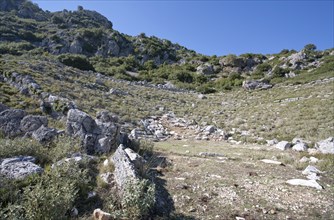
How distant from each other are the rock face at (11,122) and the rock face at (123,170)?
4.35 m

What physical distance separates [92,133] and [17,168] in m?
3.72

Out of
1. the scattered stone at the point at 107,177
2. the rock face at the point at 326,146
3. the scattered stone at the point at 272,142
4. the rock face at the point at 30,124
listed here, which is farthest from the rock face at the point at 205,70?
the scattered stone at the point at 107,177

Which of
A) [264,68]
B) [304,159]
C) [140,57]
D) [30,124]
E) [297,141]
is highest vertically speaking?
[140,57]

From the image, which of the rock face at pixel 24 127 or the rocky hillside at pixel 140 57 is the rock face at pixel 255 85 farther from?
the rock face at pixel 24 127

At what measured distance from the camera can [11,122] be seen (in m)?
9.94

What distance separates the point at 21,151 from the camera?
7.73 metres

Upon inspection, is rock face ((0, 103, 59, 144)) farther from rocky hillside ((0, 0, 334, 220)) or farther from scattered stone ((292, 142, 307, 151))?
scattered stone ((292, 142, 307, 151))

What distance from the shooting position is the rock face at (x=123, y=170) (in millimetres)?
6738

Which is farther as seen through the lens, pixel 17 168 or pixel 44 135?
pixel 44 135

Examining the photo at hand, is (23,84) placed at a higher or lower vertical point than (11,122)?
higher

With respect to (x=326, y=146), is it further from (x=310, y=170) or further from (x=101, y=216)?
(x=101, y=216)

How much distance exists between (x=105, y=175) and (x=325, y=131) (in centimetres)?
1312

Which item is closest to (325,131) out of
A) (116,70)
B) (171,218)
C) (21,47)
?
(171,218)

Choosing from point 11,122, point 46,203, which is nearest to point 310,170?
point 46,203
